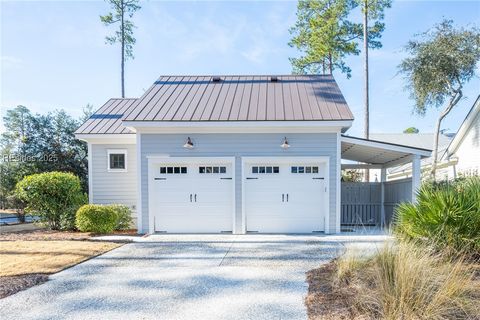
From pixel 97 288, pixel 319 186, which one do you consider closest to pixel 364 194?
pixel 319 186

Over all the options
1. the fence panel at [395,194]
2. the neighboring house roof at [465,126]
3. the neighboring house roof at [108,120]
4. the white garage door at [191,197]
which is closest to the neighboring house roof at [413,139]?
the neighboring house roof at [465,126]

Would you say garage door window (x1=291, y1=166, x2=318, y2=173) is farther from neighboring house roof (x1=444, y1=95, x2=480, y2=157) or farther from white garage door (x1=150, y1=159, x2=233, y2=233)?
neighboring house roof (x1=444, y1=95, x2=480, y2=157)

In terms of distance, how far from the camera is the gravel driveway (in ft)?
13.0

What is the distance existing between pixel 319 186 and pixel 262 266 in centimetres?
417

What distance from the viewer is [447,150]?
1594cm

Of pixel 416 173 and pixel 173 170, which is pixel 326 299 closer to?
pixel 173 170

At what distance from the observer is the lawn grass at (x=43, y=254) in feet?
18.8

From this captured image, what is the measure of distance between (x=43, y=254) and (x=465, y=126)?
1599 centimetres

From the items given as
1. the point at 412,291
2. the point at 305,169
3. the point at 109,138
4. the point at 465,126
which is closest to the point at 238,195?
the point at 305,169

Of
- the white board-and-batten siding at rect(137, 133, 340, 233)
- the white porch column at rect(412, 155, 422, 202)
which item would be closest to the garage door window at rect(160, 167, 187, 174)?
the white board-and-batten siding at rect(137, 133, 340, 233)

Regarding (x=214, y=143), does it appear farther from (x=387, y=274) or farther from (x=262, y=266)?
(x=387, y=274)

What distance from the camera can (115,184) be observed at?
448 inches

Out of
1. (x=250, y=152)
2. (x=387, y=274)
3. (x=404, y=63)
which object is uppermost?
(x=404, y=63)

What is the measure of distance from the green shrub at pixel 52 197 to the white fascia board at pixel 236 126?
11.1 ft
